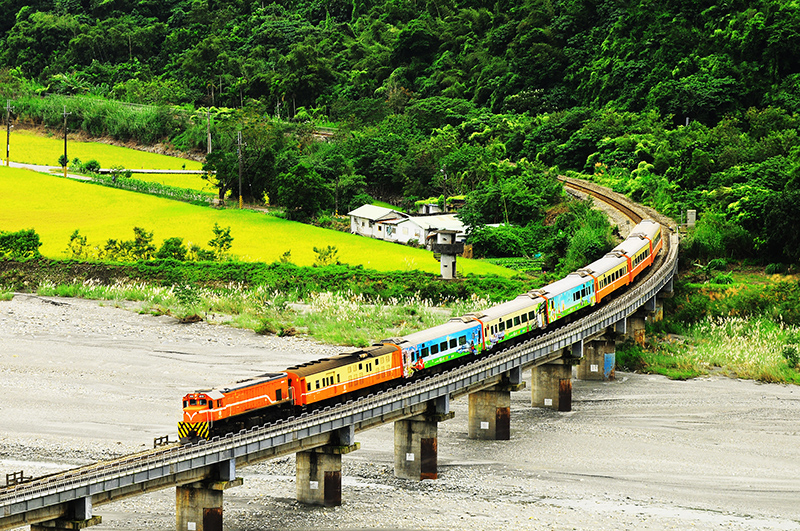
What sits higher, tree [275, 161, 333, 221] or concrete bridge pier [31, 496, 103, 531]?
tree [275, 161, 333, 221]

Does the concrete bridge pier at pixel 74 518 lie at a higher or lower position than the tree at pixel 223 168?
lower

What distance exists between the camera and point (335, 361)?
36938 millimetres

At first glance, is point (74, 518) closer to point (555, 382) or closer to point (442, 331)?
point (442, 331)

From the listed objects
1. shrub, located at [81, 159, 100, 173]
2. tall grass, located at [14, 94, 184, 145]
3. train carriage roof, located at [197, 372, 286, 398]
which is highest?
tall grass, located at [14, 94, 184, 145]

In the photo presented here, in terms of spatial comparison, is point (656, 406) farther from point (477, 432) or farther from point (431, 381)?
point (431, 381)

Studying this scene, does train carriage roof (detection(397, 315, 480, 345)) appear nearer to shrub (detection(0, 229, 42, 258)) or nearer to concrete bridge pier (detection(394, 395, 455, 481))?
concrete bridge pier (detection(394, 395, 455, 481))

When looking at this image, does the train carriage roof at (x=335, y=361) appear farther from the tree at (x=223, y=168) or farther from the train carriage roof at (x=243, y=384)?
the tree at (x=223, y=168)

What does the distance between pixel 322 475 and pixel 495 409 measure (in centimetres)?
1138

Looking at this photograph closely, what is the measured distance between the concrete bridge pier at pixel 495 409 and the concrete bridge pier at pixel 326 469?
10331 millimetres

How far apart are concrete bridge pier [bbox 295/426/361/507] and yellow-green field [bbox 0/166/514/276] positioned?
Result: 42387 millimetres

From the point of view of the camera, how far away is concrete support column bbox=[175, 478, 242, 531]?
31.0 m

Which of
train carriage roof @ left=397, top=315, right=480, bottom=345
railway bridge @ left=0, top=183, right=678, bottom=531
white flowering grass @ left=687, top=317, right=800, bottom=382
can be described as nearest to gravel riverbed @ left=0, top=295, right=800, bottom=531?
railway bridge @ left=0, top=183, right=678, bottom=531

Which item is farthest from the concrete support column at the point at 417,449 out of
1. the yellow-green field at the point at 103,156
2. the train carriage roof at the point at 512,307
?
the yellow-green field at the point at 103,156

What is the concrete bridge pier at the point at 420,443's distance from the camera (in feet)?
128
